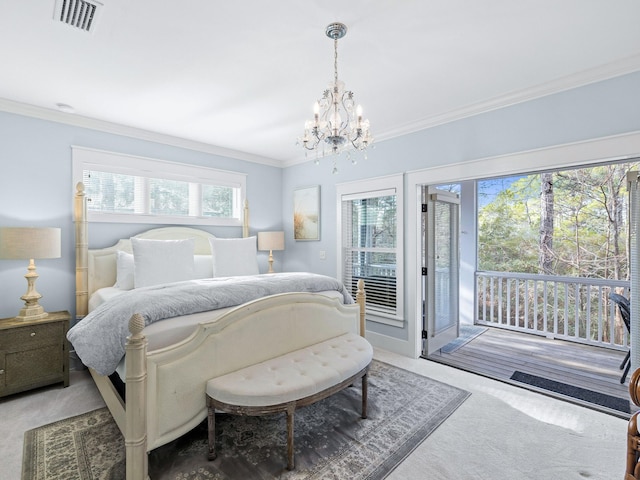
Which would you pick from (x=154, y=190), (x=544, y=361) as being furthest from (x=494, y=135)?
(x=154, y=190)

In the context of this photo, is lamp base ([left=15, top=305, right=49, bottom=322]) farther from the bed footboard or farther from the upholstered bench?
the upholstered bench

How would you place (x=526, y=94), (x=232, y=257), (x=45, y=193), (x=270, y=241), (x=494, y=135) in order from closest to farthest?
(x=526, y=94)
(x=494, y=135)
(x=45, y=193)
(x=232, y=257)
(x=270, y=241)

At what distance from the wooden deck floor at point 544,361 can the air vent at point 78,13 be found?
394cm

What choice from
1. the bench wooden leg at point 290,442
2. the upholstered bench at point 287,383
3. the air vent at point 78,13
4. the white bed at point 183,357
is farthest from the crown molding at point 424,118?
the bench wooden leg at point 290,442

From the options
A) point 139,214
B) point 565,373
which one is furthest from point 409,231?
point 139,214

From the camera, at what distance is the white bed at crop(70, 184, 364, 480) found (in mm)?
1540

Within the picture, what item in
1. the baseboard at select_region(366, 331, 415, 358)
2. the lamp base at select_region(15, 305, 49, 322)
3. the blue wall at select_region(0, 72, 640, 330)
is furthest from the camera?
the baseboard at select_region(366, 331, 415, 358)

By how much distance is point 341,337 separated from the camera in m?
2.53

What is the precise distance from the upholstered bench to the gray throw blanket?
47 centimetres

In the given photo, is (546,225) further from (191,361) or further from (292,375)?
(191,361)

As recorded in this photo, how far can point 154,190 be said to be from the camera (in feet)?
12.4

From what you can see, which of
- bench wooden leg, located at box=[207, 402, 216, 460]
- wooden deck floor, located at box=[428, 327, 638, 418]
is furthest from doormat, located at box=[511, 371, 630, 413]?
bench wooden leg, located at box=[207, 402, 216, 460]

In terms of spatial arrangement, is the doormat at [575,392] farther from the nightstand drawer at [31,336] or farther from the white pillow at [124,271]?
the nightstand drawer at [31,336]

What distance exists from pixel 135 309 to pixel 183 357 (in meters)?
0.39
